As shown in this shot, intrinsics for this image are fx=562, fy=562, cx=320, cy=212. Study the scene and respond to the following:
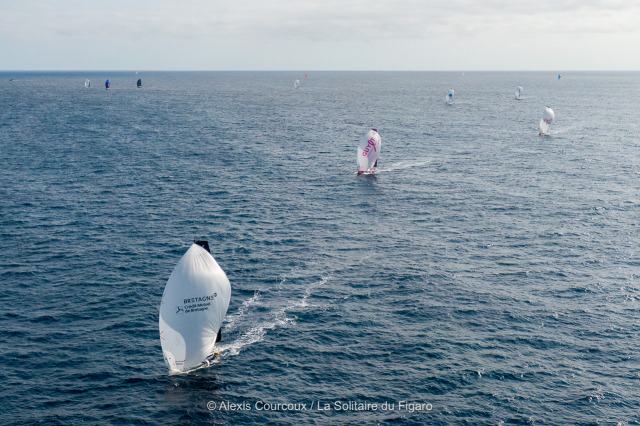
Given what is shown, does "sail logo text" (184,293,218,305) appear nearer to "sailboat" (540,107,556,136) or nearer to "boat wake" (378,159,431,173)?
"boat wake" (378,159,431,173)

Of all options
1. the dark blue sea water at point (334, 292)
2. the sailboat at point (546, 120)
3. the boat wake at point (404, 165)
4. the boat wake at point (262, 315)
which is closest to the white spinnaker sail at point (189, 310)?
the dark blue sea water at point (334, 292)

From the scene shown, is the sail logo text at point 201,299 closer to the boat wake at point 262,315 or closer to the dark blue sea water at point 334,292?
the boat wake at point 262,315

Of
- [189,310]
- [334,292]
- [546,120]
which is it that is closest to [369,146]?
[334,292]

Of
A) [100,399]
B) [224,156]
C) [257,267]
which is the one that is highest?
[224,156]

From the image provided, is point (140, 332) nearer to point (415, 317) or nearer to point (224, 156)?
point (415, 317)

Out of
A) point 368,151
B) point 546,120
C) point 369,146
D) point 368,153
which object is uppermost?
point 546,120

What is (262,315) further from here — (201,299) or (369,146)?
(369,146)

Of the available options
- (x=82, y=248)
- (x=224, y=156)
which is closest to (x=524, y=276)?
(x=82, y=248)
